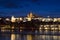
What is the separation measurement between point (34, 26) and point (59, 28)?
867cm

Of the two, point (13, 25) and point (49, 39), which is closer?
point (49, 39)

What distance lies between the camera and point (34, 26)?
470ft

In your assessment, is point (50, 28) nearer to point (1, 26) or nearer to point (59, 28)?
point (59, 28)

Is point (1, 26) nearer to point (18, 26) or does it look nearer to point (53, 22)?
point (18, 26)

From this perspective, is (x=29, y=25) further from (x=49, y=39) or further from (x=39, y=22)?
(x=49, y=39)

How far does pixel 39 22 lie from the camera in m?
148

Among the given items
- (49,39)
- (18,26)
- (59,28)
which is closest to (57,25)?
(59,28)

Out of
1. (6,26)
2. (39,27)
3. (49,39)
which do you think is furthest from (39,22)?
(49,39)

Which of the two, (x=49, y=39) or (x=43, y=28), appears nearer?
(x=49, y=39)

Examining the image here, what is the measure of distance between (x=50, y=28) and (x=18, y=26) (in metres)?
10.7

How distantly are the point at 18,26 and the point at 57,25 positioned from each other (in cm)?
1298

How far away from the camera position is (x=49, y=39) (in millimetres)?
70188

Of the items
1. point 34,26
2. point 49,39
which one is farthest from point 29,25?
point 49,39

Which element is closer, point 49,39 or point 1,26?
point 49,39
